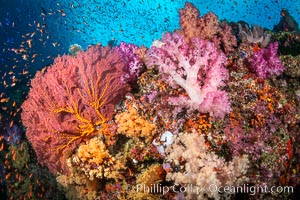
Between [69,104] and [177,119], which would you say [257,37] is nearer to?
[177,119]

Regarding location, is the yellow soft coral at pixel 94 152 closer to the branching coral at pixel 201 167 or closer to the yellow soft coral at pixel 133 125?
the yellow soft coral at pixel 133 125

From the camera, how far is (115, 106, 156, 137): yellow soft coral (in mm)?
4676

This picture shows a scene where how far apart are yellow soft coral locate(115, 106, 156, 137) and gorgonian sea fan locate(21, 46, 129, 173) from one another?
0.51 metres

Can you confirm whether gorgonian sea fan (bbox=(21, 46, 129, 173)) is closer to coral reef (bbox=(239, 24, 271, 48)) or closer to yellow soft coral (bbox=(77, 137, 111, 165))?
yellow soft coral (bbox=(77, 137, 111, 165))

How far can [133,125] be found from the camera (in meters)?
4.75

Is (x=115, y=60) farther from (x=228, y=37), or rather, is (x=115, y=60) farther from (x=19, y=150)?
(x=19, y=150)

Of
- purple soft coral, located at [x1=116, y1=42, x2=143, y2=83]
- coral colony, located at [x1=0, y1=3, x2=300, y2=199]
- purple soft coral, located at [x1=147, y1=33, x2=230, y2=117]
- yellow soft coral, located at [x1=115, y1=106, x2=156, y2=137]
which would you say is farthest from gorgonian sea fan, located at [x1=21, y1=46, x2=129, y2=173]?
purple soft coral, located at [x1=147, y1=33, x2=230, y2=117]

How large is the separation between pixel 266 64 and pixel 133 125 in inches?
121

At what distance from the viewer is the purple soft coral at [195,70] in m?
4.26

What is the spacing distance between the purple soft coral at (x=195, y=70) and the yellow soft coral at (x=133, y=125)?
76 centimetres

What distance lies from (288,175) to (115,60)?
4.40 m

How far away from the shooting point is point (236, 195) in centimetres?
386

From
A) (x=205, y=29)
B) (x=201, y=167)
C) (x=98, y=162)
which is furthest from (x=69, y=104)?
(x=205, y=29)

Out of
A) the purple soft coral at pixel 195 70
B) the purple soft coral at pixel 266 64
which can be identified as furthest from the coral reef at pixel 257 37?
the purple soft coral at pixel 195 70
